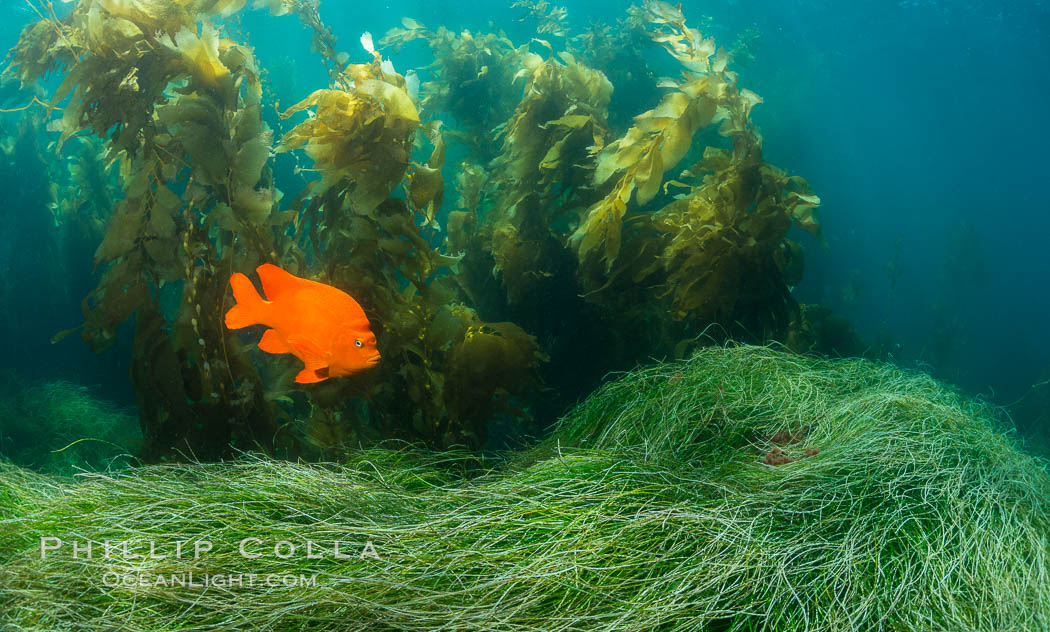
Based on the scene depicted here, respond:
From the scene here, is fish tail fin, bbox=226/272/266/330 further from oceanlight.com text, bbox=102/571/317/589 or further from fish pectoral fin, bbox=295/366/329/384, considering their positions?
oceanlight.com text, bbox=102/571/317/589

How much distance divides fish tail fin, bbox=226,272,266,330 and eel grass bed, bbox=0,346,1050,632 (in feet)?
1.94

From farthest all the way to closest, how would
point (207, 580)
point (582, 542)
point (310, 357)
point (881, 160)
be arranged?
point (881, 160) < point (310, 357) < point (582, 542) < point (207, 580)

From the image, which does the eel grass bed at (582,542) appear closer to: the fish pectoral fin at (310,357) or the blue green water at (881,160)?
the fish pectoral fin at (310,357)

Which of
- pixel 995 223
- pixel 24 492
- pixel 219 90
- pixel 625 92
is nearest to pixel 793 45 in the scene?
pixel 625 92

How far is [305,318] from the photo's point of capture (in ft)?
6.70

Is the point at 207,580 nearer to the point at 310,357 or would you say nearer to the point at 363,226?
the point at 310,357

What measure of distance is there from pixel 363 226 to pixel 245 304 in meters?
0.82

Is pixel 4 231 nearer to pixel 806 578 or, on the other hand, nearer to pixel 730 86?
pixel 730 86

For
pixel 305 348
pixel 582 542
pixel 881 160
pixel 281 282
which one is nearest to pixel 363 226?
pixel 281 282

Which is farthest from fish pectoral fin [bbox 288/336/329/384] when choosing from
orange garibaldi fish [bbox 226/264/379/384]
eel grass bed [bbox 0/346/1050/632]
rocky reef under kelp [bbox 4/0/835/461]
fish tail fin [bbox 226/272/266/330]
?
rocky reef under kelp [bbox 4/0/835/461]

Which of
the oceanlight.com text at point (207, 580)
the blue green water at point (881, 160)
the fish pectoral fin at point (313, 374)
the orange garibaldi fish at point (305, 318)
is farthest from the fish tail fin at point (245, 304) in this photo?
the blue green water at point (881, 160)

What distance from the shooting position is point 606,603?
4.56ft

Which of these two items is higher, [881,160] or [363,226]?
[881,160]

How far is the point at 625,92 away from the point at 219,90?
428 cm
